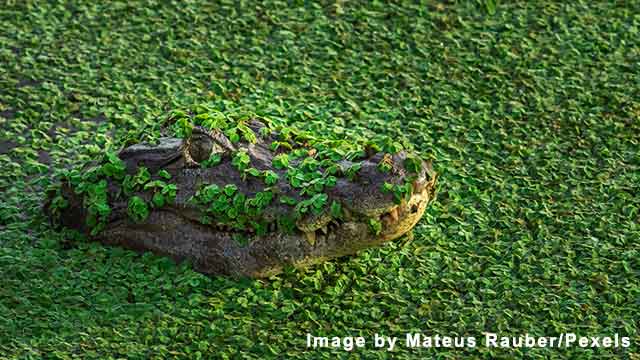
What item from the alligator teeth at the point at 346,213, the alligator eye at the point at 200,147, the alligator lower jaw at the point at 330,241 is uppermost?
the alligator eye at the point at 200,147

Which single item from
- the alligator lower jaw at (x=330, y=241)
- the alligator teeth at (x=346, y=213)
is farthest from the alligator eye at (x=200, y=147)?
the alligator teeth at (x=346, y=213)

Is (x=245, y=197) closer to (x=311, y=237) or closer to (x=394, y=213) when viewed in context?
(x=311, y=237)

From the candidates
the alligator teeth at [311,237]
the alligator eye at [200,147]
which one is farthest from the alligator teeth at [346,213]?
the alligator eye at [200,147]

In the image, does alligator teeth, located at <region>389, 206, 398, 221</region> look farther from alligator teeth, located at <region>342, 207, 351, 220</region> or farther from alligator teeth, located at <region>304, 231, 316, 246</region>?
alligator teeth, located at <region>304, 231, 316, 246</region>

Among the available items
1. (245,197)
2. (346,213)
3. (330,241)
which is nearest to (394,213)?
(346,213)

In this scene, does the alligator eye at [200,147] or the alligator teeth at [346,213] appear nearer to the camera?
the alligator teeth at [346,213]

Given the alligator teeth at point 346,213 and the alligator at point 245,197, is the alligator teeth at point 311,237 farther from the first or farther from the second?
the alligator teeth at point 346,213

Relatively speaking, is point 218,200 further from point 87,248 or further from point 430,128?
point 430,128

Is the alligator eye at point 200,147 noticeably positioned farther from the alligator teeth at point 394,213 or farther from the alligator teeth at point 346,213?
the alligator teeth at point 394,213

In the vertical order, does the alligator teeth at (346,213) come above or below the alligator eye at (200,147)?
below
